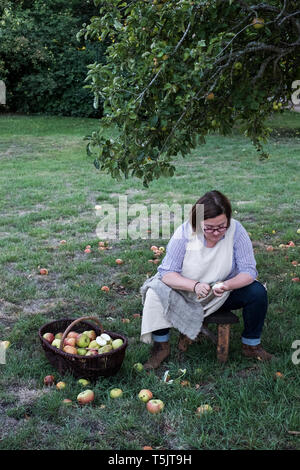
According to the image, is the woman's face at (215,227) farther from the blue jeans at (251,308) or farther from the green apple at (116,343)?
the green apple at (116,343)

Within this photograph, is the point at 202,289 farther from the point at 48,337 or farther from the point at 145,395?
the point at 48,337

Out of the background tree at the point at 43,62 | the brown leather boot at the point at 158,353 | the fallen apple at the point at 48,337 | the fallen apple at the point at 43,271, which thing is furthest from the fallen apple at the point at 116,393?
the background tree at the point at 43,62

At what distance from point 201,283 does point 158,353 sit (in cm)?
55

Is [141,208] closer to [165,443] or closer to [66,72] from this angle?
[165,443]

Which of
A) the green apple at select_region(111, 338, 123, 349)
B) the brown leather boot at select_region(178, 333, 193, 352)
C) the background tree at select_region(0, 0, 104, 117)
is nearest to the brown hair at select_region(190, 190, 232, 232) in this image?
the brown leather boot at select_region(178, 333, 193, 352)

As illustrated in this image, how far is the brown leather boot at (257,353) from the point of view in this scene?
3434mm

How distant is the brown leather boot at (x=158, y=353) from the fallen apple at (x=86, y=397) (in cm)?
50

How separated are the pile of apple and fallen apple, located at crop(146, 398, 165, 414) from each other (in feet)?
1.46

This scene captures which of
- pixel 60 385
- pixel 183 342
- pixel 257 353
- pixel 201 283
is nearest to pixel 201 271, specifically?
pixel 201 283

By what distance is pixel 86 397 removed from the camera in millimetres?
2988

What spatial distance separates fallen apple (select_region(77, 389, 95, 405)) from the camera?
2988 millimetres

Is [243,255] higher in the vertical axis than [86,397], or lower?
higher

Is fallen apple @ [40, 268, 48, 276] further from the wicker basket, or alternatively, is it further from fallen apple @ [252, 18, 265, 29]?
fallen apple @ [252, 18, 265, 29]

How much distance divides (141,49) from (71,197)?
4.57m
